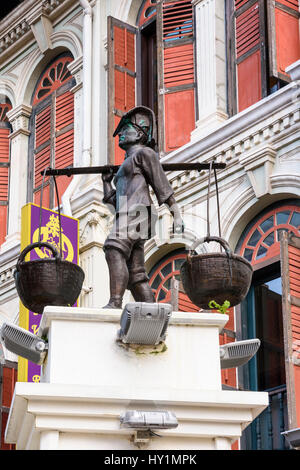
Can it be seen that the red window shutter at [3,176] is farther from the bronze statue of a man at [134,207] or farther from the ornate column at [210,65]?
the bronze statue of a man at [134,207]

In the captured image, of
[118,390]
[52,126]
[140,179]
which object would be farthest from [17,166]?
[118,390]

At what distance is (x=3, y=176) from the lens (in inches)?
785

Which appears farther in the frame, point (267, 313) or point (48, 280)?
point (267, 313)

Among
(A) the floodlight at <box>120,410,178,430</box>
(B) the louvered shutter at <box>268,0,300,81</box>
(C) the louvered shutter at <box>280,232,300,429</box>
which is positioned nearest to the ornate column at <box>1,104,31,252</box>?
(B) the louvered shutter at <box>268,0,300,81</box>

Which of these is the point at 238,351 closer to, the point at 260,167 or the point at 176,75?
the point at 260,167

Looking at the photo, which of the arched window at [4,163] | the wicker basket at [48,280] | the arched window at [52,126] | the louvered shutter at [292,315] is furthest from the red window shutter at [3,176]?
the wicker basket at [48,280]

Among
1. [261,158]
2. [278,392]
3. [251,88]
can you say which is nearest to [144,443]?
[278,392]

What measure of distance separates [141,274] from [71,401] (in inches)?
→ 53.9

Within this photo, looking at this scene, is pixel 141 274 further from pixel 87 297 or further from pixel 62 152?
pixel 62 152

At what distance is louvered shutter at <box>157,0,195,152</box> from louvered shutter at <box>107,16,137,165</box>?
0.74 meters

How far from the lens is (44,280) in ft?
28.0

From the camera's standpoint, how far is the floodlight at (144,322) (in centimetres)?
801

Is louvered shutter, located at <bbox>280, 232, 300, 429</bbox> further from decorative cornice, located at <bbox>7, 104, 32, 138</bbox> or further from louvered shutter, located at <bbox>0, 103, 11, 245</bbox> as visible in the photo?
decorative cornice, located at <bbox>7, 104, 32, 138</bbox>

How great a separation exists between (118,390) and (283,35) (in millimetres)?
7620
